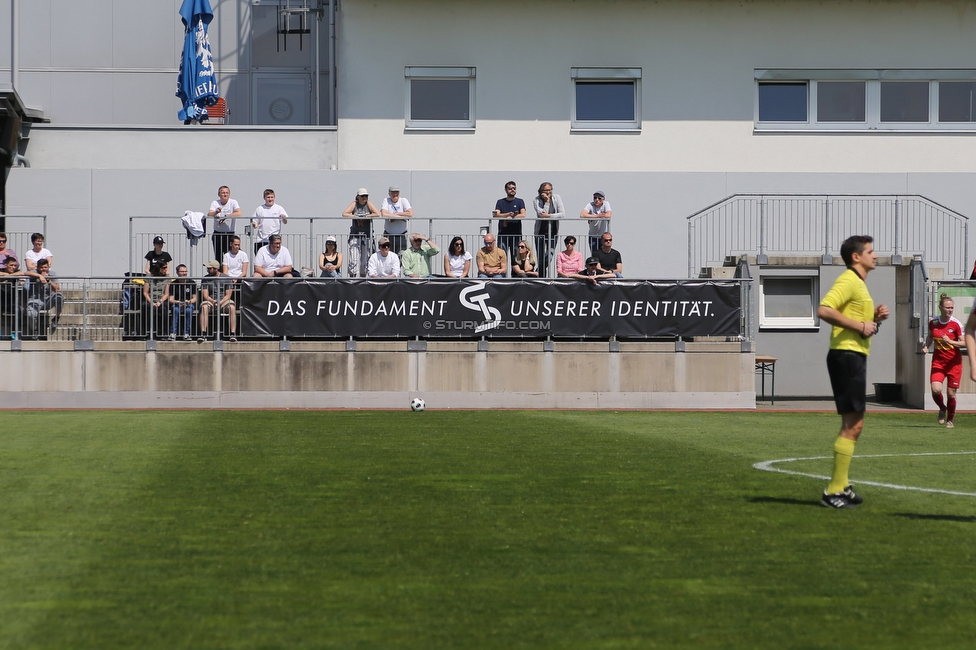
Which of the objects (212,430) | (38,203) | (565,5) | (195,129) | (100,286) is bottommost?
(212,430)

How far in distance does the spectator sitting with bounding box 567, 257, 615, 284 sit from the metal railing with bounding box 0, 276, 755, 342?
21.0 feet

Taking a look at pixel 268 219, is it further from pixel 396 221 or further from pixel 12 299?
pixel 12 299

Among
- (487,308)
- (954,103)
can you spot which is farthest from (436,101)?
(954,103)

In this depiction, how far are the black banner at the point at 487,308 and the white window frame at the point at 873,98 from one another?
26.6 ft

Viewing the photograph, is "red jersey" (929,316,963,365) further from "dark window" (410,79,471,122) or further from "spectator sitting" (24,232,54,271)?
"spectator sitting" (24,232,54,271)

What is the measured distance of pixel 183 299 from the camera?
76.4 ft

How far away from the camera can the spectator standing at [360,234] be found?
24.5 metres

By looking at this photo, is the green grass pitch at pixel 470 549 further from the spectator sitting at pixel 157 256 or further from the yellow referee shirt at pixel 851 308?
the spectator sitting at pixel 157 256

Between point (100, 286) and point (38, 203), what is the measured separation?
5.94 m

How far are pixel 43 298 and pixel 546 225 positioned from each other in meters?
9.57

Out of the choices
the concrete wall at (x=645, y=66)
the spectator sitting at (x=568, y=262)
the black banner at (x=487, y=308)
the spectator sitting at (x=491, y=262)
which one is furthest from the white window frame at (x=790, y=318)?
the spectator sitting at (x=491, y=262)

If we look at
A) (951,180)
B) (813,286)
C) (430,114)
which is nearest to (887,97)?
(951,180)

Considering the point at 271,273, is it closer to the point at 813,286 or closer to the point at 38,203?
the point at 38,203

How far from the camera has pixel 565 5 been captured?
97.1 ft
